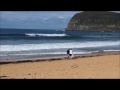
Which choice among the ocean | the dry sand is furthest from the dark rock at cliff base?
the dry sand

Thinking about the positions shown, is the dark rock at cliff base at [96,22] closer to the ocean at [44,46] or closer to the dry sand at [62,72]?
the ocean at [44,46]

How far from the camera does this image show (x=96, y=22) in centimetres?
9481

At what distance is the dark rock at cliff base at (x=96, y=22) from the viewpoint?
84.9 meters

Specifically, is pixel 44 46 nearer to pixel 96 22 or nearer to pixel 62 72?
pixel 62 72

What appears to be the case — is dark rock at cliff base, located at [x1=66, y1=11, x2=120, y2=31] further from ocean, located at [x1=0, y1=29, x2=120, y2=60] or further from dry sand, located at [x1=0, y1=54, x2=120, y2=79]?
dry sand, located at [x1=0, y1=54, x2=120, y2=79]

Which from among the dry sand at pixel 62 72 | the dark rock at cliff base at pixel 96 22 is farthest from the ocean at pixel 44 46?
the dark rock at cliff base at pixel 96 22

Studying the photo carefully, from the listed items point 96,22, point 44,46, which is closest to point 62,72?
point 44,46

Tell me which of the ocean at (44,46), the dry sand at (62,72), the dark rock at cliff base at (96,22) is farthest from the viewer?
the dark rock at cliff base at (96,22)

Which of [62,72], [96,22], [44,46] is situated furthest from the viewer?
[96,22]

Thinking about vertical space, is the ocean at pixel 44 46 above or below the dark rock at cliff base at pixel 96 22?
above

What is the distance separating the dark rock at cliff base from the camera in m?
84.9
